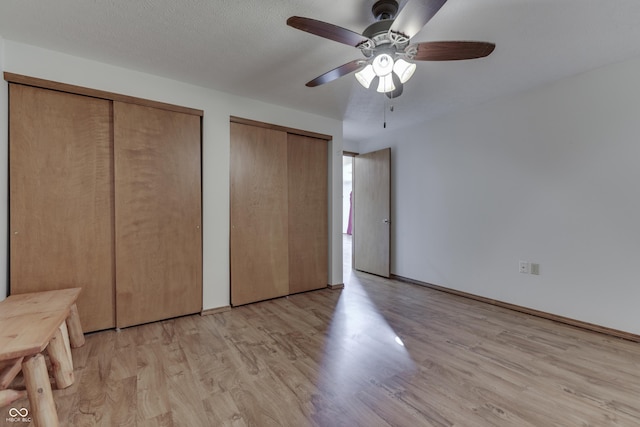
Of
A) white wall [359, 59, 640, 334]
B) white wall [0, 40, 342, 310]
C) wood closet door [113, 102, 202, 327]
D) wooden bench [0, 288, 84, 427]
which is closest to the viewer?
wooden bench [0, 288, 84, 427]

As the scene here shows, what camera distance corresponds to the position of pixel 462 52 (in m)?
1.63

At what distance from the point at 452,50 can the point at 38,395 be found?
2.79 metres

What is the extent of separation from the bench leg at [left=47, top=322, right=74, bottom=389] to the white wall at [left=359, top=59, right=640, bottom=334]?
378 centimetres

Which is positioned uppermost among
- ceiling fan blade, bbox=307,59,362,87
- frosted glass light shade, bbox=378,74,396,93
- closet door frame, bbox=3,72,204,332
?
closet door frame, bbox=3,72,204,332

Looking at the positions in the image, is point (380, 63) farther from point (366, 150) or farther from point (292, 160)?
point (366, 150)

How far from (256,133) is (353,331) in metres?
2.34

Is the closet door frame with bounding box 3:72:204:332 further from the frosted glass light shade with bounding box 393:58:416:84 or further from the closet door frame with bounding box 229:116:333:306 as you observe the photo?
the frosted glass light shade with bounding box 393:58:416:84

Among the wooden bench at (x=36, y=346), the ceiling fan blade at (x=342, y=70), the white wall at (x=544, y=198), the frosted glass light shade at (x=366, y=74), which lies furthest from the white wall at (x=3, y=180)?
the white wall at (x=544, y=198)

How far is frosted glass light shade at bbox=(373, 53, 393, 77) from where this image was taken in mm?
1673

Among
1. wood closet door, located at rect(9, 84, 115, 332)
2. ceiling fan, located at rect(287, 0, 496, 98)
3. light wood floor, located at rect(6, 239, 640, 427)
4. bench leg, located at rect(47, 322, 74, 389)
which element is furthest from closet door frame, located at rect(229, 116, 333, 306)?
ceiling fan, located at rect(287, 0, 496, 98)

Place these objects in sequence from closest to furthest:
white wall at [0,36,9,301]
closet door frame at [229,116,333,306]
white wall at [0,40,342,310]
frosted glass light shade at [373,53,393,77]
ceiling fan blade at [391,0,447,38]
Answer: ceiling fan blade at [391,0,447,38] → frosted glass light shade at [373,53,393,77] → white wall at [0,36,9,301] → white wall at [0,40,342,310] → closet door frame at [229,116,333,306]

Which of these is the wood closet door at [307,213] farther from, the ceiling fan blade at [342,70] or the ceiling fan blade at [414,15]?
the ceiling fan blade at [414,15]

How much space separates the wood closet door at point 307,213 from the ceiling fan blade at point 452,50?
83.0 inches

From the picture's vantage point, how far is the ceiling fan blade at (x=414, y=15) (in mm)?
1216
